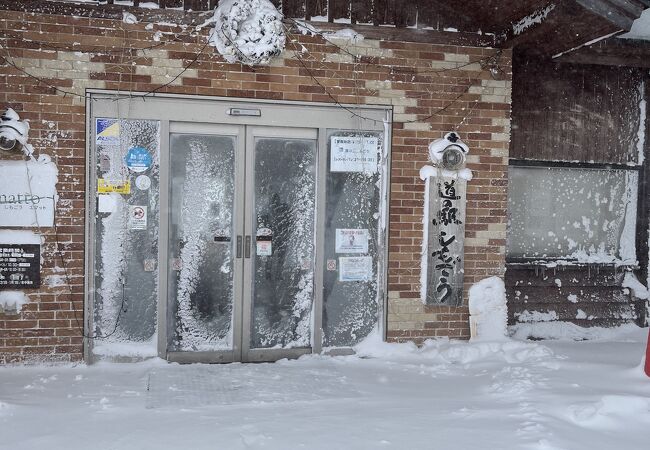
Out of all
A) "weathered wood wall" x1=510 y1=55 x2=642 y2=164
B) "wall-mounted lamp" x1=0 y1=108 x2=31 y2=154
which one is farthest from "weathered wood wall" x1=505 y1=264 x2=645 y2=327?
"wall-mounted lamp" x1=0 y1=108 x2=31 y2=154

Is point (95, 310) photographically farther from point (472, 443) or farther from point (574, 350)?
point (574, 350)

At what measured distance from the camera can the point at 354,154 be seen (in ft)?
19.8

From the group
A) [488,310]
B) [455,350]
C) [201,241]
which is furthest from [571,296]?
[201,241]

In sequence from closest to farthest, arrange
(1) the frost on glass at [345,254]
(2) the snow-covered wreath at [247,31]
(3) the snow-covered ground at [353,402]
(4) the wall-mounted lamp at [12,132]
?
(3) the snow-covered ground at [353,402] < (4) the wall-mounted lamp at [12,132] < (2) the snow-covered wreath at [247,31] < (1) the frost on glass at [345,254]

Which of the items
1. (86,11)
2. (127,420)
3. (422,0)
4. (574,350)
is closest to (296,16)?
(422,0)

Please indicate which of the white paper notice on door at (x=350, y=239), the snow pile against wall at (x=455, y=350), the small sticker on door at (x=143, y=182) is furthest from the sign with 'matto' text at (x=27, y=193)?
the snow pile against wall at (x=455, y=350)

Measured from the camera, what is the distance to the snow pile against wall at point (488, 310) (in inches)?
245

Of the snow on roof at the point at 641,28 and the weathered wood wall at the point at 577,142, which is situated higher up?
the snow on roof at the point at 641,28

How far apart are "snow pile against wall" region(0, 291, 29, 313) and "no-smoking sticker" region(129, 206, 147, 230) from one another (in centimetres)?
112

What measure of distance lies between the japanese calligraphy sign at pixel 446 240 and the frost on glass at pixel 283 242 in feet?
3.99

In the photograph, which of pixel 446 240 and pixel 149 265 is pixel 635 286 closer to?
pixel 446 240

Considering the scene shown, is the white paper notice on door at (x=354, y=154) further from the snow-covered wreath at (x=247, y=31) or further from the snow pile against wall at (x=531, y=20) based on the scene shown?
the snow pile against wall at (x=531, y=20)

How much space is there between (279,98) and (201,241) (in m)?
1.56

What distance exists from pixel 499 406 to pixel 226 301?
Result: 2.70 metres
